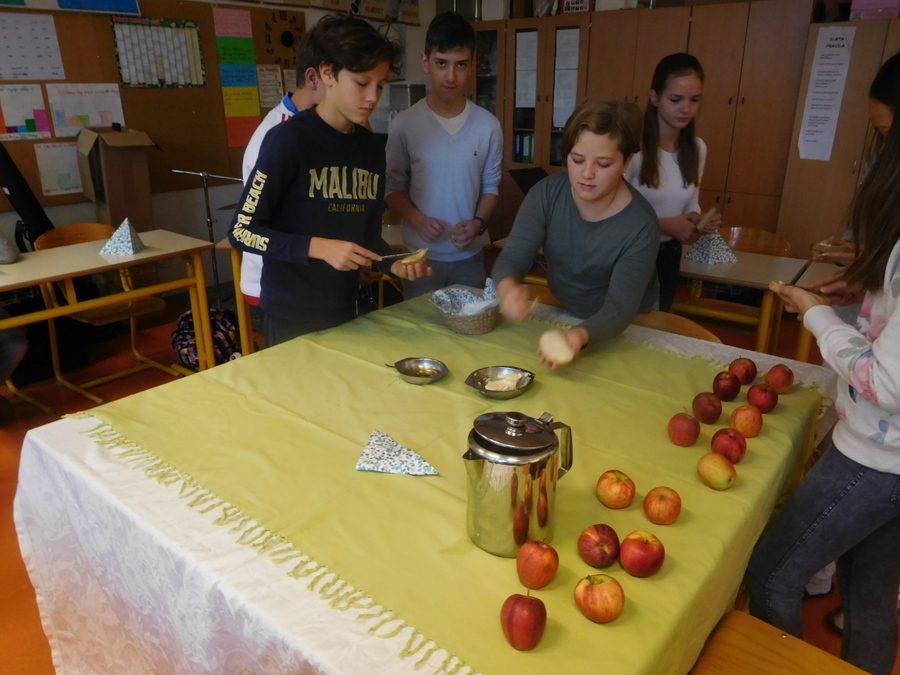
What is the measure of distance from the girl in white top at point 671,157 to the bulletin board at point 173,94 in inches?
123

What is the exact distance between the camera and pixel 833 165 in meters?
4.29

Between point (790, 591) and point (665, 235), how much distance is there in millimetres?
1535

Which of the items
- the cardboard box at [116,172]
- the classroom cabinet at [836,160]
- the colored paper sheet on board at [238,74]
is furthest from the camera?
the colored paper sheet on board at [238,74]

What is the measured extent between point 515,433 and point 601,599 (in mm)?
245

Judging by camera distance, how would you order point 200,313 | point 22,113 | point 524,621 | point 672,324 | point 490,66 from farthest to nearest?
point 490,66, point 22,113, point 200,313, point 672,324, point 524,621

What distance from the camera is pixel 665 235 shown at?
2473mm

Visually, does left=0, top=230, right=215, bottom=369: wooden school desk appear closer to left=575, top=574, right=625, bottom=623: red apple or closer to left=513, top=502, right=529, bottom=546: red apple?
left=513, top=502, right=529, bottom=546: red apple

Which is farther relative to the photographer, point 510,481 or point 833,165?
point 833,165

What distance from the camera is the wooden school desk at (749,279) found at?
8.59ft

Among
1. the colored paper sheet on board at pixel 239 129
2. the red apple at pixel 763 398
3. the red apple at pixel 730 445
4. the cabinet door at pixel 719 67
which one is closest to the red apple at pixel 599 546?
the red apple at pixel 730 445

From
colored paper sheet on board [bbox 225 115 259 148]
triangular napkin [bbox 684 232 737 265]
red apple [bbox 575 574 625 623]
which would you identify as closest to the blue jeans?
red apple [bbox 575 574 625 623]

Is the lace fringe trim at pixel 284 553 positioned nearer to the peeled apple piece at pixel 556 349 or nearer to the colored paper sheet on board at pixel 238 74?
the peeled apple piece at pixel 556 349

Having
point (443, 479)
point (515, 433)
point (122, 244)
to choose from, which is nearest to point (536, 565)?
point (515, 433)

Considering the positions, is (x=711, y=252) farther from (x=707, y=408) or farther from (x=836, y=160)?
(x=836, y=160)
